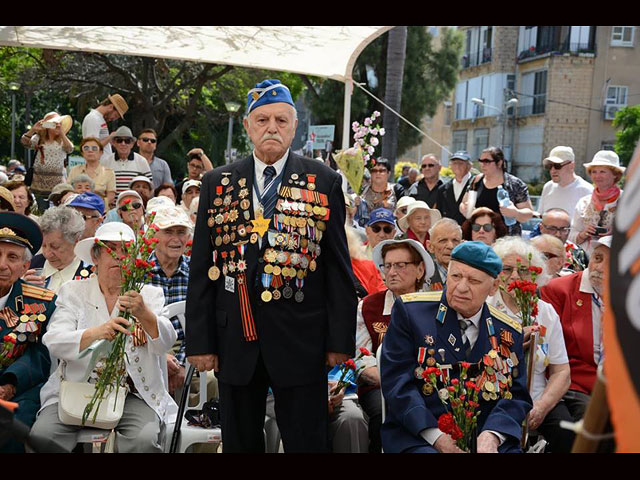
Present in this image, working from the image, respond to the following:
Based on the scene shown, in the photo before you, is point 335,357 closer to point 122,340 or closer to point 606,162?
point 122,340

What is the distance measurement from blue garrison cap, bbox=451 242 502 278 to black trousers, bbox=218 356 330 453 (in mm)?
881

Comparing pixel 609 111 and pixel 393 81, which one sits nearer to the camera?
pixel 393 81

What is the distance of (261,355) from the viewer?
3.40 m

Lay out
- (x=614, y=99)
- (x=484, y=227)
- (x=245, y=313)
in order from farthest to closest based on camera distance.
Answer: (x=614, y=99)
(x=484, y=227)
(x=245, y=313)

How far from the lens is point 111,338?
3.81 metres

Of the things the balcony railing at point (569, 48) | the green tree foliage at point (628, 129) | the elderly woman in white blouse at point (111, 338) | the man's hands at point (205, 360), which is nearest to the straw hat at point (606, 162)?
the elderly woman in white blouse at point (111, 338)

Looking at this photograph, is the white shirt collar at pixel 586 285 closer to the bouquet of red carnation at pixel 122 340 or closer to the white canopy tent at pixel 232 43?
the bouquet of red carnation at pixel 122 340

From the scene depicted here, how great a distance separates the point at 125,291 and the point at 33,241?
0.76 m

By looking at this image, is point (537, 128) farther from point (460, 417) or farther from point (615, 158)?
point (460, 417)

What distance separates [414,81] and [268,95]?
87.8ft

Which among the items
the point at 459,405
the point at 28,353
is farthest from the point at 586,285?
the point at 28,353

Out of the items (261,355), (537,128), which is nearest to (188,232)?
(261,355)

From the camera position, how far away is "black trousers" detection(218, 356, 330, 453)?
3.47 m

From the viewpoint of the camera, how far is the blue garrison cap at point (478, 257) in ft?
12.1
